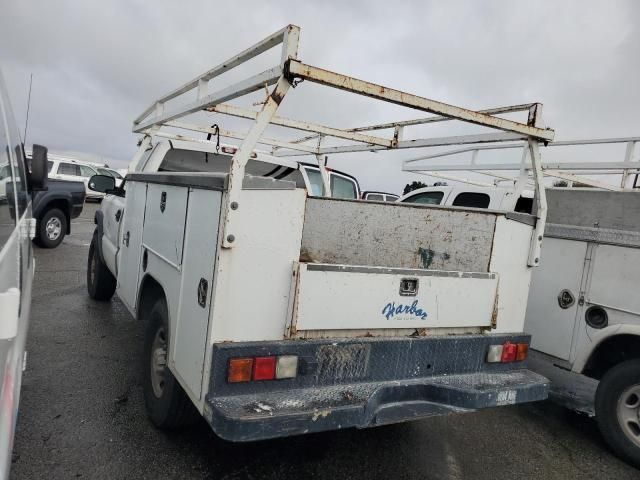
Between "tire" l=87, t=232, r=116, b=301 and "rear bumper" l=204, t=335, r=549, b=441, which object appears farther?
"tire" l=87, t=232, r=116, b=301

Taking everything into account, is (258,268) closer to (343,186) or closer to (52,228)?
(343,186)

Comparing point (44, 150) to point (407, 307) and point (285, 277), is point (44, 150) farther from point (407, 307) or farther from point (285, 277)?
point (407, 307)

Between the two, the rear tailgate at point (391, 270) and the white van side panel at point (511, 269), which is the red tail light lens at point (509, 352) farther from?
the rear tailgate at point (391, 270)

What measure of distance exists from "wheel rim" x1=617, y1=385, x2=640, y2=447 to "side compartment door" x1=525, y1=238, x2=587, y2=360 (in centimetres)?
49

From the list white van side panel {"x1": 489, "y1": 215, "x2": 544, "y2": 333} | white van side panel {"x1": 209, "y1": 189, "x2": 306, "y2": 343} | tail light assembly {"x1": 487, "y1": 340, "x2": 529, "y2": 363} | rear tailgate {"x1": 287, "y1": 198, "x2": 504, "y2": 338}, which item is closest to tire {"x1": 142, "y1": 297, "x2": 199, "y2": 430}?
white van side panel {"x1": 209, "y1": 189, "x2": 306, "y2": 343}

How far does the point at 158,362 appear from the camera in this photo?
119 inches

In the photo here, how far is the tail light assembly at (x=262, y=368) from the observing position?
223cm

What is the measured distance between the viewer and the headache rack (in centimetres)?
217

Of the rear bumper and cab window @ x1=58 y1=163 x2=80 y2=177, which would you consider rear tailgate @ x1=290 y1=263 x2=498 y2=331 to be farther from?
cab window @ x1=58 y1=163 x2=80 y2=177

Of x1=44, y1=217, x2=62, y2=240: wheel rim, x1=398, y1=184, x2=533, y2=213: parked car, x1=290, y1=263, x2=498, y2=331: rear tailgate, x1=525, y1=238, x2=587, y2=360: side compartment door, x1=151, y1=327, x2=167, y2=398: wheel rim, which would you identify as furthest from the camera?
x1=44, y1=217, x2=62, y2=240: wheel rim

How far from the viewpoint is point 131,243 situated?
3865mm

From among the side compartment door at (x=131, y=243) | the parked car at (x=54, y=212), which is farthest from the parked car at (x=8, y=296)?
the parked car at (x=54, y=212)

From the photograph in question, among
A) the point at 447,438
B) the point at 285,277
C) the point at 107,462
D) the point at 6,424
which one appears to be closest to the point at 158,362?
the point at 107,462

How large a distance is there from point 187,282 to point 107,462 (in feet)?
3.70
